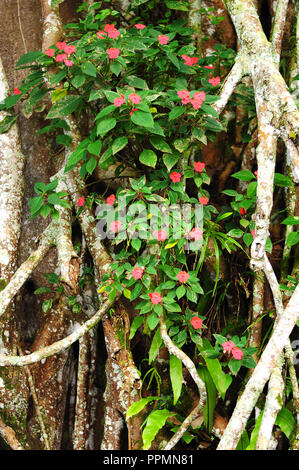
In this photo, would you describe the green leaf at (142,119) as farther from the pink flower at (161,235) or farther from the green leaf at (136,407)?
the green leaf at (136,407)

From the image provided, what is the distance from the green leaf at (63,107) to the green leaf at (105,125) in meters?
0.41

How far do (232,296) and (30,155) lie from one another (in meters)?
1.62

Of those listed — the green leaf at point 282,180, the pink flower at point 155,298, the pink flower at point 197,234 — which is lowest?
the pink flower at point 155,298

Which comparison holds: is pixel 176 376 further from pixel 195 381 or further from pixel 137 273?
pixel 137 273

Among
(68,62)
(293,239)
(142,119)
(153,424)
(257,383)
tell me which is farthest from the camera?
(293,239)

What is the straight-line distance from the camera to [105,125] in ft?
6.03

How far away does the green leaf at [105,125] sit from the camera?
71.7 inches

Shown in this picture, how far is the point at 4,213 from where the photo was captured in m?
2.60

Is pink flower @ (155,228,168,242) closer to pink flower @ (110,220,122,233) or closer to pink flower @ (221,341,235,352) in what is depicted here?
pink flower @ (110,220,122,233)

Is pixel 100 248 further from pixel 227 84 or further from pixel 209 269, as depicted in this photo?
pixel 227 84

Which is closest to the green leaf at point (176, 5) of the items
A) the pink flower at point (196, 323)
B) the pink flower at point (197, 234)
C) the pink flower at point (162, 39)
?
the pink flower at point (162, 39)

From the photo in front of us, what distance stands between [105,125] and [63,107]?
0.47 metres

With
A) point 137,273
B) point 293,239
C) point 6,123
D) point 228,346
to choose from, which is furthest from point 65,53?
point 228,346

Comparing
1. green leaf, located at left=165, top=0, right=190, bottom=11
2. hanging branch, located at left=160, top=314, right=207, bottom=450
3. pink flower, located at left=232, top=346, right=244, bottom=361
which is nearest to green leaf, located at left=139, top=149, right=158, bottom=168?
hanging branch, located at left=160, top=314, right=207, bottom=450
